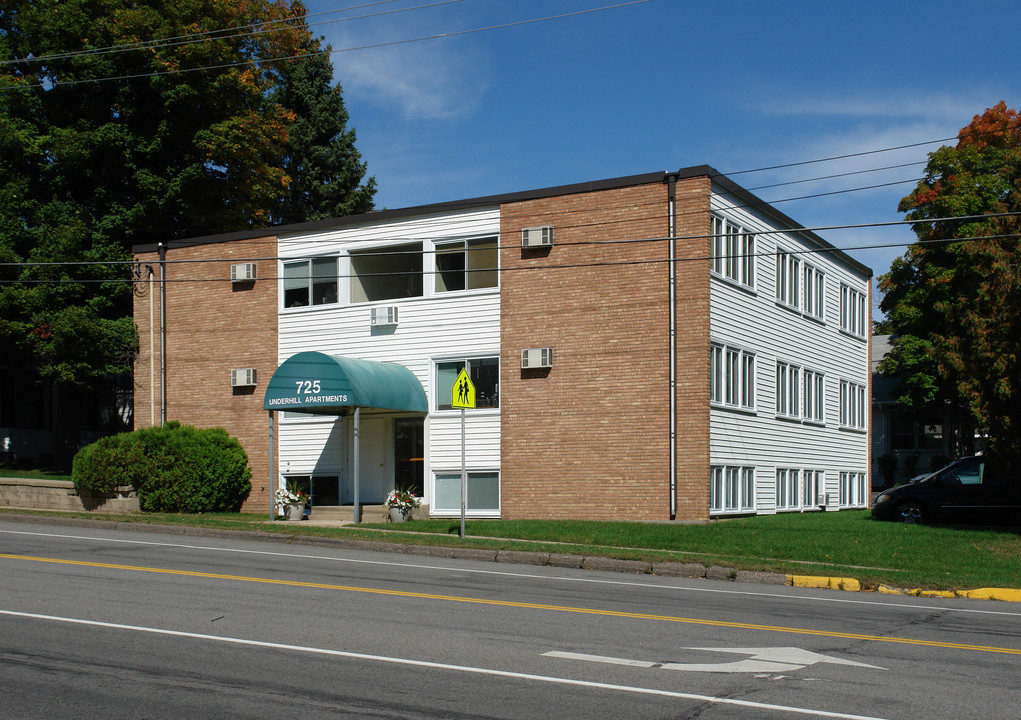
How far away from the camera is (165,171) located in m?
33.9

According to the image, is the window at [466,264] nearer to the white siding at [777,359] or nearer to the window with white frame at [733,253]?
the window with white frame at [733,253]

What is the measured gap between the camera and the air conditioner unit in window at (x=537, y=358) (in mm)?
23047

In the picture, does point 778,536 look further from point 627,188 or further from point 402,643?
point 402,643

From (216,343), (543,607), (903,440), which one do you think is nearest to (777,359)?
(216,343)

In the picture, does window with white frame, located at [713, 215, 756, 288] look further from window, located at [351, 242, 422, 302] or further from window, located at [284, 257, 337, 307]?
window, located at [284, 257, 337, 307]

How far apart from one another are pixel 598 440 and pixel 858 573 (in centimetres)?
817

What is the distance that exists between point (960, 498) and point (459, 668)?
1715 centimetres

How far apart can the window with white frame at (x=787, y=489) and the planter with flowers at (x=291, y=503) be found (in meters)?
12.5

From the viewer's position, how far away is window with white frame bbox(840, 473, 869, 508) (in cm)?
3180

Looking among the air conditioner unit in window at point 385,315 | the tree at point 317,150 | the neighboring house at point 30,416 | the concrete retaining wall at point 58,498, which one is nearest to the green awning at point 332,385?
the air conditioner unit in window at point 385,315

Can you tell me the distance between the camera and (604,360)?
22.6 metres

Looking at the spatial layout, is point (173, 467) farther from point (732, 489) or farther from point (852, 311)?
point (852, 311)

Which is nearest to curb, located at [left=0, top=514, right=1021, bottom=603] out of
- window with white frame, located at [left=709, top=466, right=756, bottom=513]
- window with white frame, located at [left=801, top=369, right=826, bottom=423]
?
window with white frame, located at [left=709, top=466, right=756, bottom=513]

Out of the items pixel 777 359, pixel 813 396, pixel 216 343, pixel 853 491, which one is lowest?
pixel 853 491
